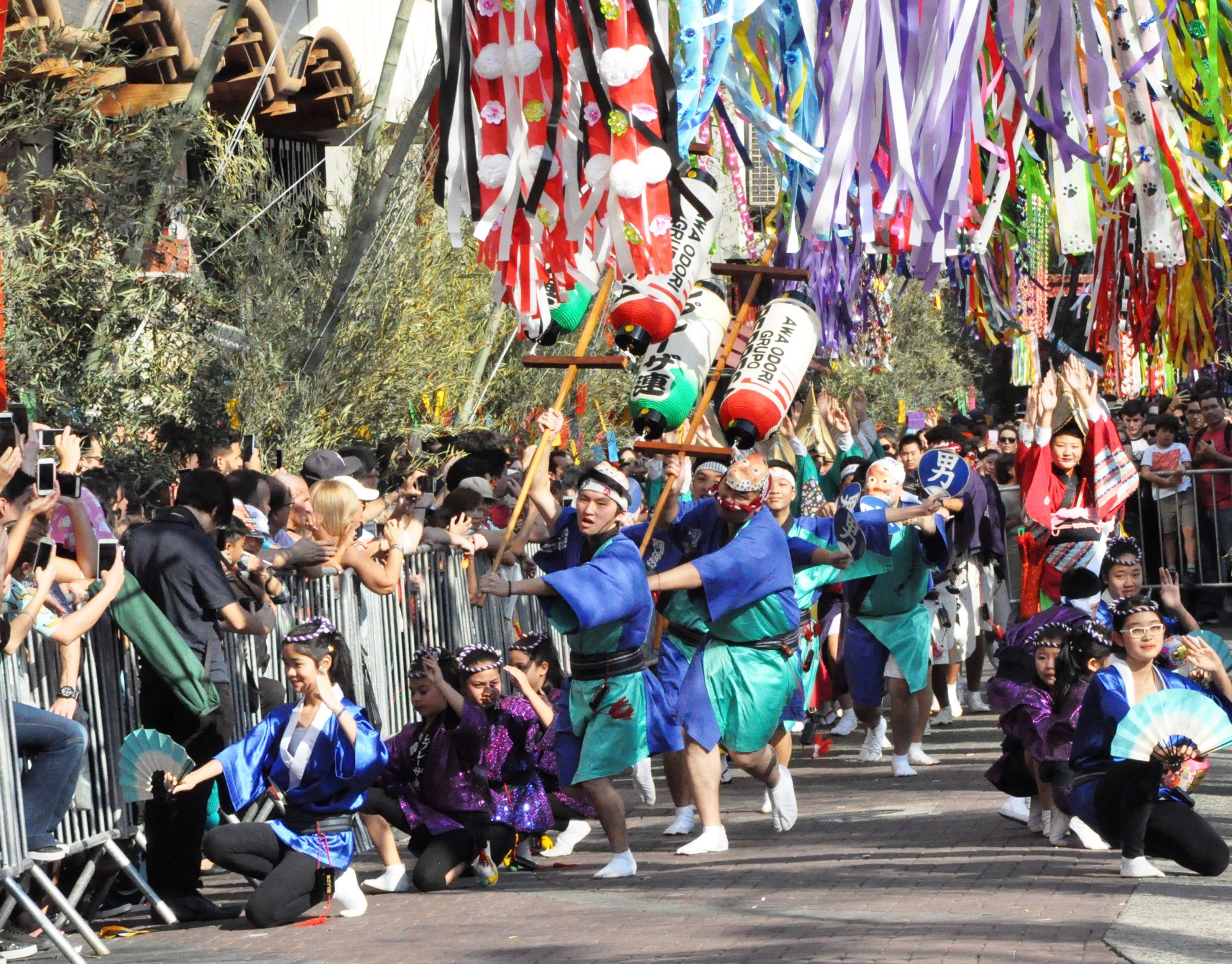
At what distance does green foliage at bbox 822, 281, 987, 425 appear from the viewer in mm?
32719

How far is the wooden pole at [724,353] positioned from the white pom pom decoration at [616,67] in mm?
2700

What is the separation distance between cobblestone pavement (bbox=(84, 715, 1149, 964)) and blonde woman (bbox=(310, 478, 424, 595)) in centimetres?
131

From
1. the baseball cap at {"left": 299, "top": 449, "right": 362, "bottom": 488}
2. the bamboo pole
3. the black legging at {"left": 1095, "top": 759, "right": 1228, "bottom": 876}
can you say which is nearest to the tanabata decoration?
the black legging at {"left": 1095, "top": 759, "right": 1228, "bottom": 876}

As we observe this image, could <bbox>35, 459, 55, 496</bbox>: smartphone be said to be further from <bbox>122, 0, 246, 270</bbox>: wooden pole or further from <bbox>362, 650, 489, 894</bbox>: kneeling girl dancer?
<bbox>122, 0, 246, 270</bbox>: wooden pole

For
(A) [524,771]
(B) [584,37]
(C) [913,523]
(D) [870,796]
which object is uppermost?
(B) [584,37]

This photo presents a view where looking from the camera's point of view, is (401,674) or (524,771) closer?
(524,771)

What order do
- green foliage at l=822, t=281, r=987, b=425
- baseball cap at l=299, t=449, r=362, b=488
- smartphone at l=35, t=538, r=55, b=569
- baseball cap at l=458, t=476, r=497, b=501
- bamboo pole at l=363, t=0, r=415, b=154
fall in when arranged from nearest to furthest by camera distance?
smartphone at l=35, t=538, r=55, b=569, baseball cap at l=299, t=449, r=362, b=488, baseball cap at l=458, t=476, r=497, b=501, bamboo pole at l=363, t=0, r=415, b=154, green foliage at l=822, t=281, r=987, b=425

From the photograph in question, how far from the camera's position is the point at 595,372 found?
19.9 meters

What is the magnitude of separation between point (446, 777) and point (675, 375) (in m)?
1.92

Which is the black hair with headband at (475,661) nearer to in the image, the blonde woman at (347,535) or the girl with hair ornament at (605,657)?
the girl with hair ornament at (605,657)

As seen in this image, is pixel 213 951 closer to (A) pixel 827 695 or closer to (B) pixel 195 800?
(B) pixel 195 800

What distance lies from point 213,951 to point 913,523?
4860mm

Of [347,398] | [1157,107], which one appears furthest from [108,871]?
[347,398]

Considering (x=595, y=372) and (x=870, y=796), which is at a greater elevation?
(x=595, y=372)
